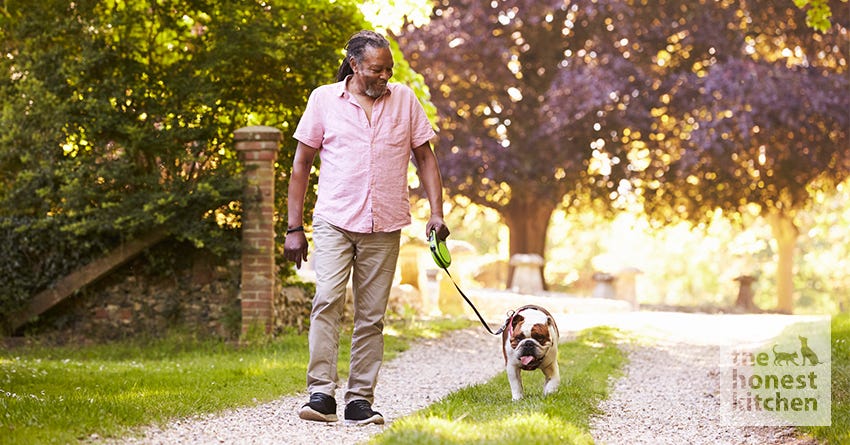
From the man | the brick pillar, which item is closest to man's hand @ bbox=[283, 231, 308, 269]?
the man

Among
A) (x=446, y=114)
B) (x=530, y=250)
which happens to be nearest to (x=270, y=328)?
(x=446, y=114)

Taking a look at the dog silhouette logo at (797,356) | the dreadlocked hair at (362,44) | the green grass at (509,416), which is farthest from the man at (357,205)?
the dog silhouette logo at (797,356)

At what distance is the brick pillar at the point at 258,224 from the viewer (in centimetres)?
1120

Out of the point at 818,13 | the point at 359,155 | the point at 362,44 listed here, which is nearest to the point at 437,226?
the point at 359,155

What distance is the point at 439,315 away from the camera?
16.1 meters

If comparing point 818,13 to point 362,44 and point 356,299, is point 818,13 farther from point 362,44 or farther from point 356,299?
point 356,299

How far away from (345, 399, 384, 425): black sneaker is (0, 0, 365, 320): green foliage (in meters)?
5.51

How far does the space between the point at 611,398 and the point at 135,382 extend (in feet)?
10.5

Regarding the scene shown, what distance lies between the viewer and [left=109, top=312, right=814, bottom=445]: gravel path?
573 cm

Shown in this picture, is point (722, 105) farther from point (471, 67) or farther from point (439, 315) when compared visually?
point (439, 315)

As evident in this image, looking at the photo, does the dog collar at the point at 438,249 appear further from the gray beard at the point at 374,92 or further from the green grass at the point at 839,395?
the green grass at the point at 839,395

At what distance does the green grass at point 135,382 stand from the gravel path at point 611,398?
0.77ft

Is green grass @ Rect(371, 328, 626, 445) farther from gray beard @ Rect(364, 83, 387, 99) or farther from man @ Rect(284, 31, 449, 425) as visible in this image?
gray beard @ Rect(364, 83, 387, 99)

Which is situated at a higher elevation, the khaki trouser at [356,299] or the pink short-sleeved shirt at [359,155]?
the pink short-sleeved shirt at [359,155]
